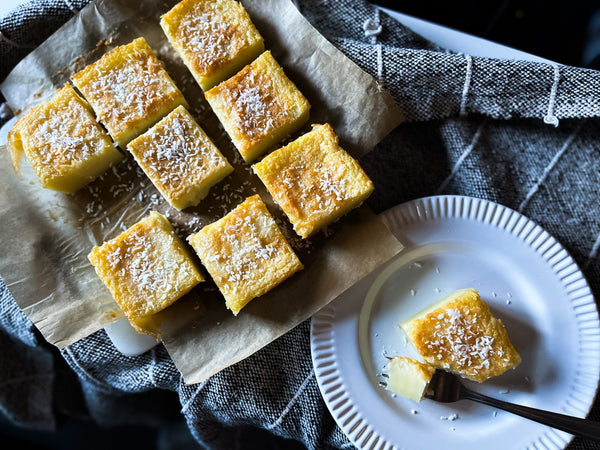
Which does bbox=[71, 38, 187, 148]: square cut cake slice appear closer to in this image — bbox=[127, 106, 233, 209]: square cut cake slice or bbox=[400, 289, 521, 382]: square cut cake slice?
bbox=[127, 106, 233, 209]: square cut cake slice

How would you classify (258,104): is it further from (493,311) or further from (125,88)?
(493,311)

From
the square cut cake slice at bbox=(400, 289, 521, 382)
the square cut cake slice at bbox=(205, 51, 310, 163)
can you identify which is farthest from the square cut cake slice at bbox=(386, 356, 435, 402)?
the square cut cake slice at bbox=(205, 51, 310, 163)

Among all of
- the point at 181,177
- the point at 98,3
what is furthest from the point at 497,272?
the point at 98,3

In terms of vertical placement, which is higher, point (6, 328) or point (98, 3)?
point (98, 3)

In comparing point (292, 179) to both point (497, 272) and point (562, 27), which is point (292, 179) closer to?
point (497, 272)

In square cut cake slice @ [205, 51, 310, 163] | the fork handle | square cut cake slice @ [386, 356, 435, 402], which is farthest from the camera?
square cut cake slice @ [205, 51, 310, 163]

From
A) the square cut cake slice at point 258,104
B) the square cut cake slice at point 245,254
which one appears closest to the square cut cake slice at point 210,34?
the square cut cake slice at point 258,104

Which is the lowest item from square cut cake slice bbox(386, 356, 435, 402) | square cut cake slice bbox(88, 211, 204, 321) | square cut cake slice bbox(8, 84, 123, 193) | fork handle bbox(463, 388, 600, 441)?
fork handle bbox(463, 388, 600, 441)

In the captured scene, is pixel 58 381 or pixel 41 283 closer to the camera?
pixel 41 283
